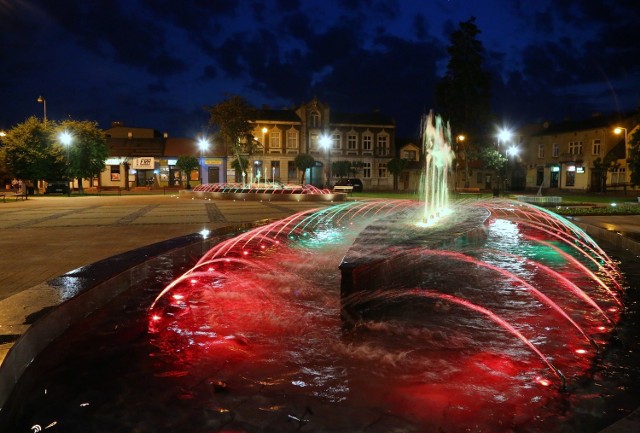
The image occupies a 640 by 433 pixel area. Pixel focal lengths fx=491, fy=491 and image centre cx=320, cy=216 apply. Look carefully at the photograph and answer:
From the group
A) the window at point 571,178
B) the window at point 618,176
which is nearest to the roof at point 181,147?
the window at point 571,178

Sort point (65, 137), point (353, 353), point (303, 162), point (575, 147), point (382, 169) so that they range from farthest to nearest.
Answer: point (382, 169)
point (575, 147)
point (303, 162)
point (65, 137)
point (353, 353)

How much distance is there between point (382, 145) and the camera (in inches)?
2621

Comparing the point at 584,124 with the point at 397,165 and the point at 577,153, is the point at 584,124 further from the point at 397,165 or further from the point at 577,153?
the point at 397,165

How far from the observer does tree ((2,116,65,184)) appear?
42.8 metres

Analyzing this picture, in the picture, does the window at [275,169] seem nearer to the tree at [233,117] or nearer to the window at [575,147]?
the tree at [233,117]

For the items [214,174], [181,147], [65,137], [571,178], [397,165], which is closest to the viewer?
[65,137]

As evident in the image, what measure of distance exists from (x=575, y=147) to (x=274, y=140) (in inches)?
1508

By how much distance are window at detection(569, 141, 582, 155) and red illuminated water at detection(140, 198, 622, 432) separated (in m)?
59.8

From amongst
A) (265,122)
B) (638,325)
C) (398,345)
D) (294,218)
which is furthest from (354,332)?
Result: (265,122)

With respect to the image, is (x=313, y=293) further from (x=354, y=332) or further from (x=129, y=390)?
(x=129, y=390)

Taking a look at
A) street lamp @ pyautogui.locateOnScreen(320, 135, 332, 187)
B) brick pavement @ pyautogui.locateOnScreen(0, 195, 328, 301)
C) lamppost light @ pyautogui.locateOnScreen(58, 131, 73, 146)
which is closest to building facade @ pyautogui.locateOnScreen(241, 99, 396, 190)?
street lamp @ pyautogui.locateOnScreen(320, 135, 332, 187)

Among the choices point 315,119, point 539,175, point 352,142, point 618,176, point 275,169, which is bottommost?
point 618,176

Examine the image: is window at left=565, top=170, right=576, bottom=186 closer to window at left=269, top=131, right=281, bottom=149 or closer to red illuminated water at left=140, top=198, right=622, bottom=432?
window at left=269, top=131, right=281, bottom=149

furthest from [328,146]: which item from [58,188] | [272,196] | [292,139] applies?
[58,188]
